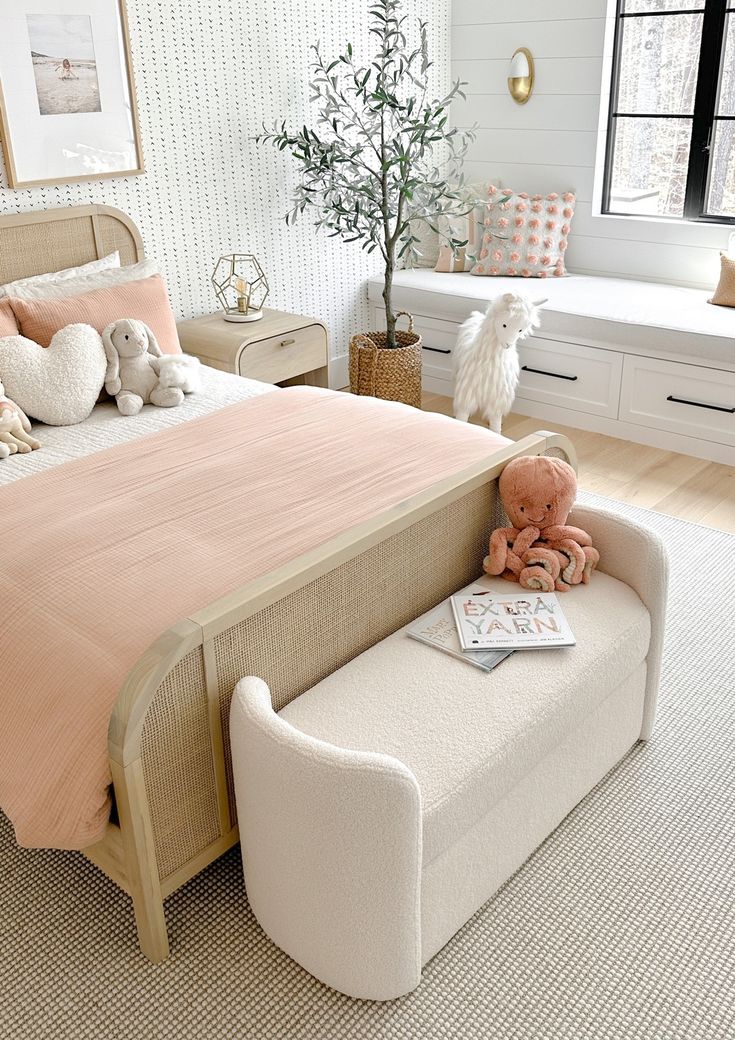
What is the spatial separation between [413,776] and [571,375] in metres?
2.95

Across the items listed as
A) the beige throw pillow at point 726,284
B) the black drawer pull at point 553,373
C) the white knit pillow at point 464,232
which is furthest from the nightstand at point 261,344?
the beige throw pillow at point 726,284

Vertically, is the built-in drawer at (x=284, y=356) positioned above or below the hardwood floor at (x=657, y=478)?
above

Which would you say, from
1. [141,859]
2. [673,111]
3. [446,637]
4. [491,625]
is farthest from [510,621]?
[673,111]

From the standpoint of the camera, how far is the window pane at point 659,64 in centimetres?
414

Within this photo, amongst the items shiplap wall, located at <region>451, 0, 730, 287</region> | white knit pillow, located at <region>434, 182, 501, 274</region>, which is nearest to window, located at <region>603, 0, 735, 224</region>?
shiplap wall, located at <region>451, 0, 730, 287</region>

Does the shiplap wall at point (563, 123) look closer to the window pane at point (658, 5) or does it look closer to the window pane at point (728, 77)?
the window pane at point (658, 5)

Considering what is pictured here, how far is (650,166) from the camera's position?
4402 mm

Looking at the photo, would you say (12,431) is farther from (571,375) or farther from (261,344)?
(571,375)

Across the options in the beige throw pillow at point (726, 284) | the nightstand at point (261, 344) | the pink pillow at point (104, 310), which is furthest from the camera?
the beige throw pillow at point (726, 284)

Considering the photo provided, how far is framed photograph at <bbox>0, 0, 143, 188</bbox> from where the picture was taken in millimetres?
2990

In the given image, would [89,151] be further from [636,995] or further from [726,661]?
[636,995]

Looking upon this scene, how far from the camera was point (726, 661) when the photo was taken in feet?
8.60

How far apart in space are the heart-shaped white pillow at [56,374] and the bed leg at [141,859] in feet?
4.84

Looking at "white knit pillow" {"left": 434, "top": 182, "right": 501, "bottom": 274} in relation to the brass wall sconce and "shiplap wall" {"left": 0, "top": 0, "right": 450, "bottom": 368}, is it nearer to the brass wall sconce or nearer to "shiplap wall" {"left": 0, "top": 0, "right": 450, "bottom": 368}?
the brass wall sconce
